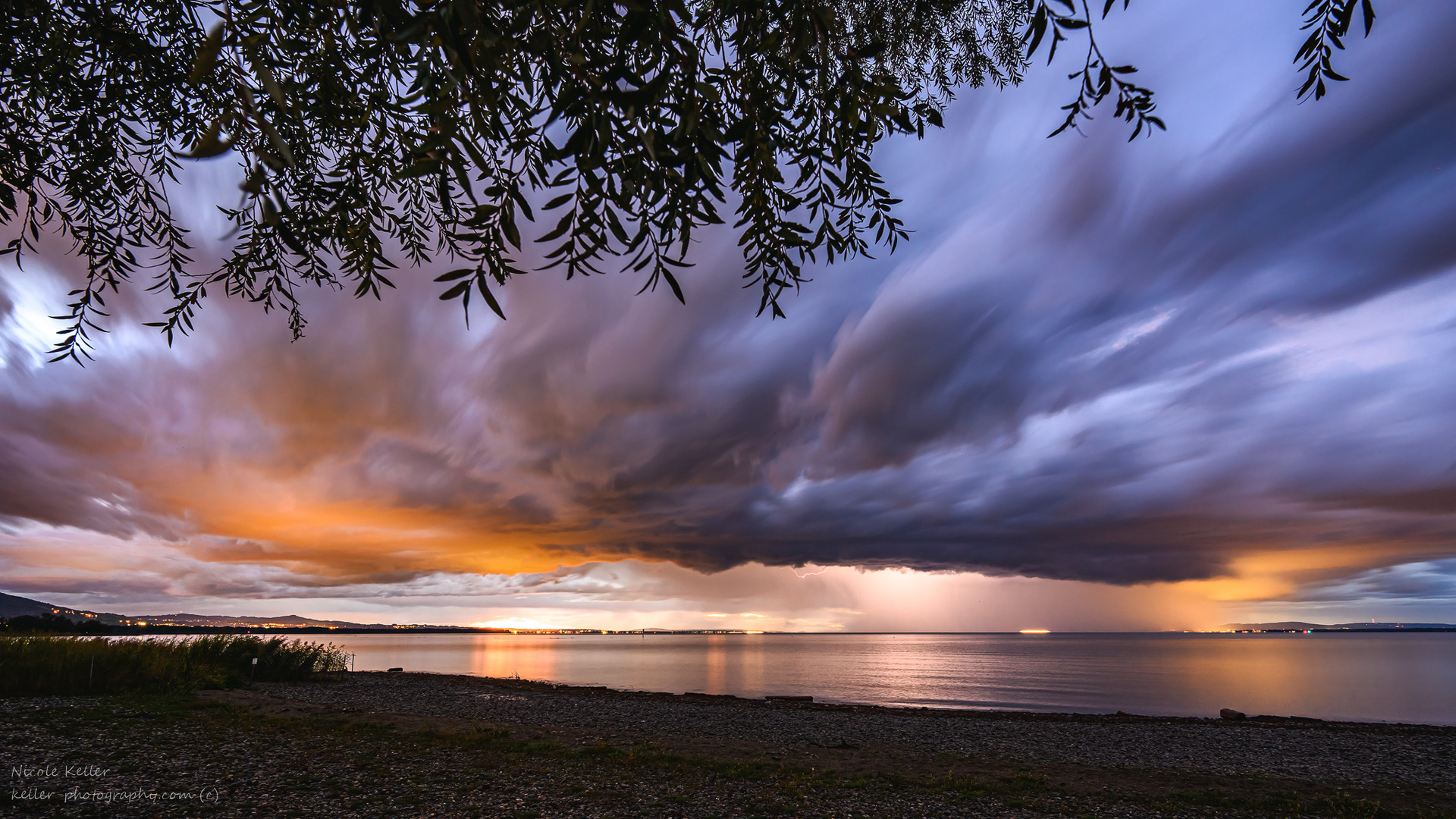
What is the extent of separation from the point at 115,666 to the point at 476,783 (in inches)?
892

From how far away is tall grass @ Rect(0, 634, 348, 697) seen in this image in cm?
2147

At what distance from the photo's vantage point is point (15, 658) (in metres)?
21.5

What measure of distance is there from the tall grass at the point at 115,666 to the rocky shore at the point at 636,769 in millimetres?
1931

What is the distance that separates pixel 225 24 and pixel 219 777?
14633 mm

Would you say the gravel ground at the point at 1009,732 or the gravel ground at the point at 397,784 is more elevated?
the gravel ground at the point at 397,784

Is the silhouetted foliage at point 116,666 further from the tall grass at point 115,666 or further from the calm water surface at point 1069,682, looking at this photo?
the calm water surface at point 1069,682

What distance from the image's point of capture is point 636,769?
47.0 feet

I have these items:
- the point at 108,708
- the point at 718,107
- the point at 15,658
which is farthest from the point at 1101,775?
the point at 15,658

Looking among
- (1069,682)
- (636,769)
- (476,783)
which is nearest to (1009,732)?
(636,769)

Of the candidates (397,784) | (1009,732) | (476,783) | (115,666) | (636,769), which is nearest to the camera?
(397,784)

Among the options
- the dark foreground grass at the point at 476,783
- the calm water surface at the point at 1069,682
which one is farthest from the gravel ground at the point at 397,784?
the calm water surface at the point at 1069,682

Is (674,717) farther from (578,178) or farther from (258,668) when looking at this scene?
(578,178)

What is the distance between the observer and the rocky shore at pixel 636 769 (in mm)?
10586

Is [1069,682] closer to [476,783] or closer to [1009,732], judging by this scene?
[1009,732]
